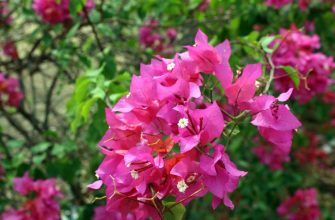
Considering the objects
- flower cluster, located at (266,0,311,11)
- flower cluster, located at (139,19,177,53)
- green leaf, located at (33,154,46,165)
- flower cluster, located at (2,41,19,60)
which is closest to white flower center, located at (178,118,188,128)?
green leaf, located at (33,154,46,165)

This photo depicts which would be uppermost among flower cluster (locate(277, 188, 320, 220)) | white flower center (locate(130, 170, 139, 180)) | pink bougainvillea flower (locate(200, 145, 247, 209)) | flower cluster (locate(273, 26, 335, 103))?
white flower center (locate(130, 170, 139, 180))

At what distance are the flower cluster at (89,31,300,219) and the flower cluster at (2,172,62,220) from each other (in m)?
0.76

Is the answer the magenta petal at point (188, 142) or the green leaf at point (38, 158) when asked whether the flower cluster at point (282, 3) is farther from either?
the magenta petal at point (188, 142)

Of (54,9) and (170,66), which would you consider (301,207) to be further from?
(170,66)

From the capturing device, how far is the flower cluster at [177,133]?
0.83 metres

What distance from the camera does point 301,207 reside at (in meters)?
2.53

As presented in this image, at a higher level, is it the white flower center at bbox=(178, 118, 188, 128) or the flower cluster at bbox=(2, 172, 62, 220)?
the white flower center at bbox=(178, 118, 188, 128)

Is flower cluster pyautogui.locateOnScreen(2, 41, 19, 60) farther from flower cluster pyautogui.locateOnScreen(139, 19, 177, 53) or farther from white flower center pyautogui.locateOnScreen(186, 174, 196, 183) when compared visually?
white flower center pyautogui.locateOnScreen(186, 174, 196, 183)

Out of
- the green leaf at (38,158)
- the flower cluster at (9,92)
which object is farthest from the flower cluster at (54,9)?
the green leaf at (38,158)

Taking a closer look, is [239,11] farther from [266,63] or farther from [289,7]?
[266,63]

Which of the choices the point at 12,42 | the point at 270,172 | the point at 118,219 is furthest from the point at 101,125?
the point at 270,172

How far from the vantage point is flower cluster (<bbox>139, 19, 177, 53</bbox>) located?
2.57 metres

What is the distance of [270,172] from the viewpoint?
113 inches

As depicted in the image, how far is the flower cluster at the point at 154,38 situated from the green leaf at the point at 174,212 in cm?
173
